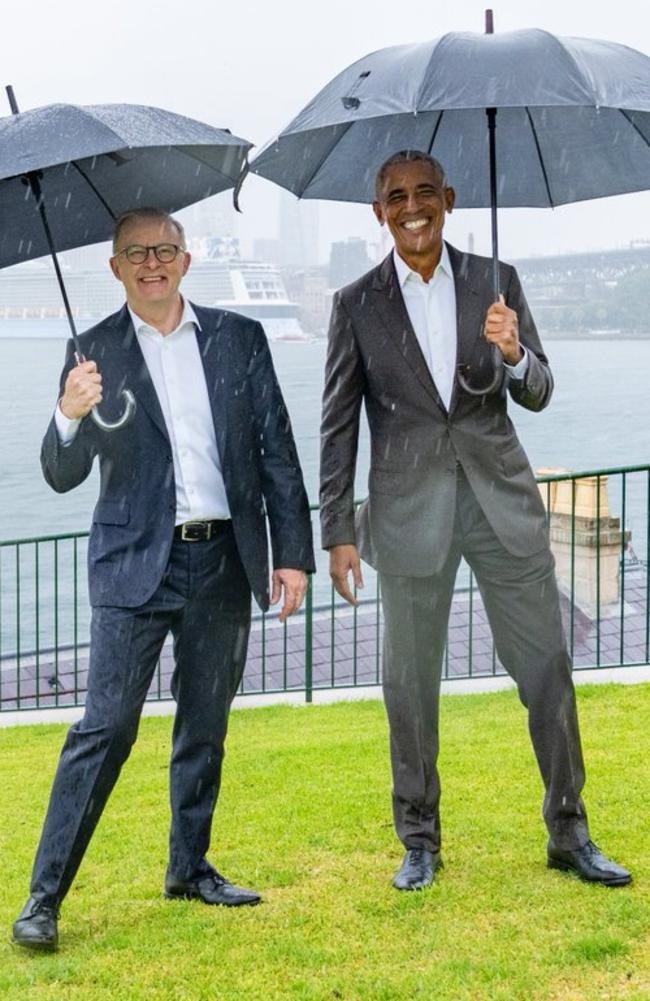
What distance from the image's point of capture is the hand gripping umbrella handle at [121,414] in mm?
3584

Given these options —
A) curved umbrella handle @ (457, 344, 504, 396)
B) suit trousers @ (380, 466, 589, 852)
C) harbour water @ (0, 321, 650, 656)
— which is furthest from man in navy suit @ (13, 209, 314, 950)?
harbour water @ (0, 321, 650, 656)

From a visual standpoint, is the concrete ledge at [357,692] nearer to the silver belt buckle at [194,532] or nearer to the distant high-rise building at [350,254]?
the distant high-rise building at [350,254]

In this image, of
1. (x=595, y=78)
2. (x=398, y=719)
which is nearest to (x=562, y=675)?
(x=398, y=719)

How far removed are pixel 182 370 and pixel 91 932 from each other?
62.9 inches

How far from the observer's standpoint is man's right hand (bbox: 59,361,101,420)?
136 inches

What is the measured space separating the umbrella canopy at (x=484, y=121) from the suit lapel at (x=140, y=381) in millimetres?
716

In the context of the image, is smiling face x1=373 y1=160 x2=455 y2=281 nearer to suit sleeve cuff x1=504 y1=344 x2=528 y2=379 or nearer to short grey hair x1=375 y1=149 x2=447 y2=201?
short grey hair x1=375 y1=149 x2=447 y2=201

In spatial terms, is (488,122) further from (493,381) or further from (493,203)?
(493,381)

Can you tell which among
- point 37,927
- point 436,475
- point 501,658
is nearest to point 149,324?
point 436,475

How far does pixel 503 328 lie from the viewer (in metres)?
3.62

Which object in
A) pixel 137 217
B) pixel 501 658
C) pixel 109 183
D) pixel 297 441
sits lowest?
pixel 297 441

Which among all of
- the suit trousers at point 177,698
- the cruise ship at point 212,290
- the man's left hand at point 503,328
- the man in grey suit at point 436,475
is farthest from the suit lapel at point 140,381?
the cruise ship at point 212,290

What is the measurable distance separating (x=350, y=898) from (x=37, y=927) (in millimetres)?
908

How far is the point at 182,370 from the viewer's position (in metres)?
3.71
